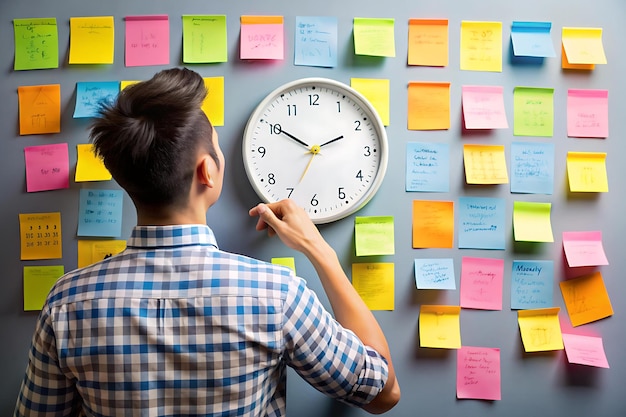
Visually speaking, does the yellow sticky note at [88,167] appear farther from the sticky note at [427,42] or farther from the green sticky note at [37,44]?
the sticky note at [427,42]

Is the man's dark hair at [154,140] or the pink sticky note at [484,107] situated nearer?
the man's dark hair at [154,140]

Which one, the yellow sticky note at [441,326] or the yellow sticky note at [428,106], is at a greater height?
the yellow sticky note at [428,106]

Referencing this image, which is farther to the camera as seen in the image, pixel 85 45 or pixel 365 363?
pixel 85 45

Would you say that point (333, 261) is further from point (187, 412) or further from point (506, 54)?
point (506, 54)

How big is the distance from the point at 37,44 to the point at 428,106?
997 millimetres

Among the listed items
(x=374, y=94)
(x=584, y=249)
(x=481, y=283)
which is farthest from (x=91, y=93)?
(x=584, y=249)

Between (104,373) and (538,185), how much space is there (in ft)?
3.53

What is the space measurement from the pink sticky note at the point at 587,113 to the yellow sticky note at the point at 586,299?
0.36 metres

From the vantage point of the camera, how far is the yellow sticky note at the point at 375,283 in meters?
1.26

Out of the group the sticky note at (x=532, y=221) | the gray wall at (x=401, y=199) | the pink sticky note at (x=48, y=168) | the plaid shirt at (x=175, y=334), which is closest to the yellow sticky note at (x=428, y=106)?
the gray wall at (x=401, y=199)

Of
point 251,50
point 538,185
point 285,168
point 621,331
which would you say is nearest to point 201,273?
point 285,168

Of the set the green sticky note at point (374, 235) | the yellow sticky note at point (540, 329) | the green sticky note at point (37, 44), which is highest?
the green sticky note at point (37, 44)

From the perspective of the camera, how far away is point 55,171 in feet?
4.12

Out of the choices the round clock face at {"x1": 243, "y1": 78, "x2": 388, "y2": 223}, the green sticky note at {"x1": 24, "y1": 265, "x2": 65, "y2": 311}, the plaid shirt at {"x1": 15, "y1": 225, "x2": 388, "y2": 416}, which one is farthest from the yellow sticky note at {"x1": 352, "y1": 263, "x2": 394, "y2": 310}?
the green sticky note at {"x1": 24, "y1": 265, "x2": 65, "y2": 311}
